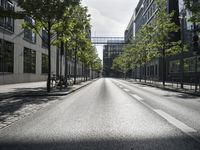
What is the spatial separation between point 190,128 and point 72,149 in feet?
11.4

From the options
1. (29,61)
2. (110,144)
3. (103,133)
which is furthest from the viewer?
(29,61)

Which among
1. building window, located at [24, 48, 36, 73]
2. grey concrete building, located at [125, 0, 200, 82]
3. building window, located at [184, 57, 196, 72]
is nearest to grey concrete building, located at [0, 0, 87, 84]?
building window, located at [24, 48, 36, 73]

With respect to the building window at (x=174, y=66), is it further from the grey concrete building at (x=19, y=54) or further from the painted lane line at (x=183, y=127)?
the painted lane line at (x=183, y=127)

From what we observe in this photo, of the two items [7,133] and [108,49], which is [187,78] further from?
[108,49]

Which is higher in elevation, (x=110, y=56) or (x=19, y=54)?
(x=110, y=56)

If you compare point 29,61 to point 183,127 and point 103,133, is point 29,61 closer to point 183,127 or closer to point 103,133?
point 183,127

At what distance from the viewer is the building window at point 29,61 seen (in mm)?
42741

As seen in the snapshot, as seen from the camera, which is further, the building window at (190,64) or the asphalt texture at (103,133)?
the building window at (190,64)

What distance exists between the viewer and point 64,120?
30.3 feet

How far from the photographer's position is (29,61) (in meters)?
45.0

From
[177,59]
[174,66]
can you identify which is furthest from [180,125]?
[174,66]

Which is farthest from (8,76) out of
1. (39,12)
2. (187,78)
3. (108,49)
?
(108,49)

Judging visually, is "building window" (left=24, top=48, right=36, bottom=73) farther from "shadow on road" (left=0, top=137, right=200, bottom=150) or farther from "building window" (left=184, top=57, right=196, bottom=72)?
"shadow on road" (left=0, top=137, right=200, bottom=150)

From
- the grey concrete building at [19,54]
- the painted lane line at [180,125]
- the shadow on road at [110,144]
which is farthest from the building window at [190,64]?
the shadow on road at [110,144]
